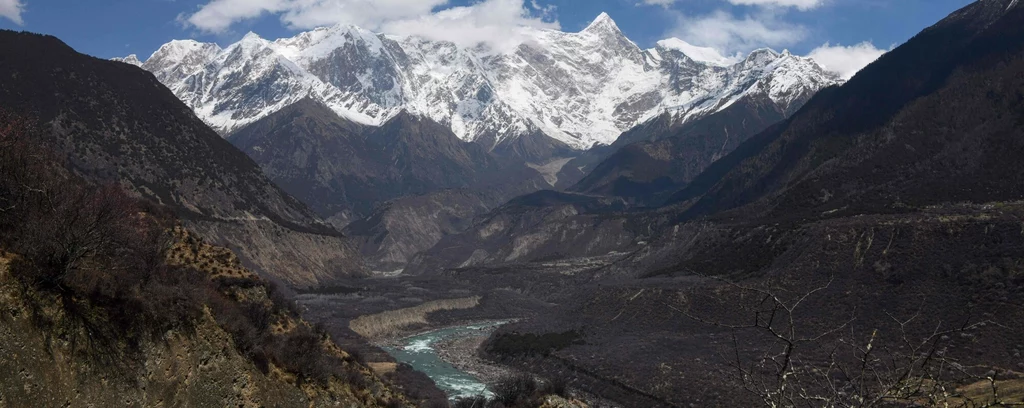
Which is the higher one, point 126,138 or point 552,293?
point 126,138

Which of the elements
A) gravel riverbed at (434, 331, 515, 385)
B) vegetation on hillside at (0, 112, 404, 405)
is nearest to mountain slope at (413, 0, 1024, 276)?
gravel riverbed at (434, 331, 515, 385)

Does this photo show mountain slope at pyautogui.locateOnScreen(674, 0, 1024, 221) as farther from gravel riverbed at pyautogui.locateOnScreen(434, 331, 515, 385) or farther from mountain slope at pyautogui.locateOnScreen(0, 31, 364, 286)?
mountain slope at pyautogui.locateOnScreen(0, 31, 364, 286)

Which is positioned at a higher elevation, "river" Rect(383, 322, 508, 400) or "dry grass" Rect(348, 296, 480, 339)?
"dry grass" Rect(348, 296, 480, 339)

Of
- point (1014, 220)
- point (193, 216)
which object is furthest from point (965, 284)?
point (193, 216)

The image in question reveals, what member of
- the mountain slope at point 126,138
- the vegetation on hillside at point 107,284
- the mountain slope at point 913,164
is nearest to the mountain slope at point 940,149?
the mountain slope at point 913,164

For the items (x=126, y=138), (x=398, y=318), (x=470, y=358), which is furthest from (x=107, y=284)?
(x=126, y=138)

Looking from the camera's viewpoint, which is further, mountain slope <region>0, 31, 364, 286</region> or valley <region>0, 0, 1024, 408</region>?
mountain slope <region>0, 31, 364, 286</region>

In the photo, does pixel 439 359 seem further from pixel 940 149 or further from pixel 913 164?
pixel 940 149
